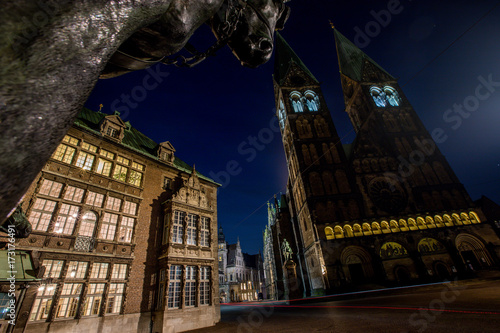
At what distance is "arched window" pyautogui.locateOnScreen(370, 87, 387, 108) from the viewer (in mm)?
38031

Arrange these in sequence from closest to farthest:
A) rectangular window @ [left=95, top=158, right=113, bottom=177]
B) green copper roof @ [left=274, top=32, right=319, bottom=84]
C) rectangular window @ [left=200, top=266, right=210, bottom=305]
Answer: rectangular window @ [left=95, top=158, right=113, bottom=177]
rectangular window @ [left=200, top=266, right=210, bottom=305]
green copper roof @ [left=274, top=32, right=319, bottom=84]

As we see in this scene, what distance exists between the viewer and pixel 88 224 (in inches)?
429

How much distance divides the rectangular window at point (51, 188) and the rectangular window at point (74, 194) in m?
0.31

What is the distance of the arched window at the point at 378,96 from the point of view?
125 feet

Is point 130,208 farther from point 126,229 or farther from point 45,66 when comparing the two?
point 45,66

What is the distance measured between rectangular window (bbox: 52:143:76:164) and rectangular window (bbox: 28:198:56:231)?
2140 mm

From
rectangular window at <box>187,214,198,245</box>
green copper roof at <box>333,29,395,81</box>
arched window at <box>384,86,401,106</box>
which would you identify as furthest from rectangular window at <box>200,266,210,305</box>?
green copper roof at <box>333,29,395,81</box>

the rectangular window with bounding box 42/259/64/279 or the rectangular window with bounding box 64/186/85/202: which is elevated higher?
the rectangular window with bounding box 64/186/85/202

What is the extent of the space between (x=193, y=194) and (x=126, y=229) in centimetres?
474

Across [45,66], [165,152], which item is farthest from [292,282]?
[45,66]

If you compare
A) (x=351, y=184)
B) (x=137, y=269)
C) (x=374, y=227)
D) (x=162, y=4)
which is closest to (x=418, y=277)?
(x=374, y=227)

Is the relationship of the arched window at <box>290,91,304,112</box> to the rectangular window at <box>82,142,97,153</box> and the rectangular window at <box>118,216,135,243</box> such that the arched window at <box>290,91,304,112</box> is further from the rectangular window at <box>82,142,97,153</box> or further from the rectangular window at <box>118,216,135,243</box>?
the rectangular window at <box>118,216,135,243</box>

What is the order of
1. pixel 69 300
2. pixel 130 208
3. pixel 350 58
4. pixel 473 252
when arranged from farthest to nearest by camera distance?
pixel 350 58
pixel 473 252
pixel 130 208
pixel 69 300

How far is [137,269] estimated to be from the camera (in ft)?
38.4
